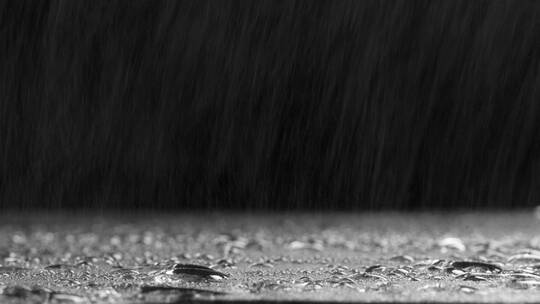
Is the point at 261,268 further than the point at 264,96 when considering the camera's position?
No

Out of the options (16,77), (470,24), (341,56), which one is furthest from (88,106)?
(470,24)

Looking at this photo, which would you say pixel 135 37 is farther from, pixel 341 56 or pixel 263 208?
pixel 263 208

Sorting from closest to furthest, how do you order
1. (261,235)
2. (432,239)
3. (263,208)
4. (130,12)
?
(432,239) → (261,235) → (130,12) → (263,208)

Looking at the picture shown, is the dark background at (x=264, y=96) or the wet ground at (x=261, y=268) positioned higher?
the dark background at (x=264, y=96)

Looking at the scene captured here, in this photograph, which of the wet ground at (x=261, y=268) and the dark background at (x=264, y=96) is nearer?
the wet ground at (x=261, y=268)
